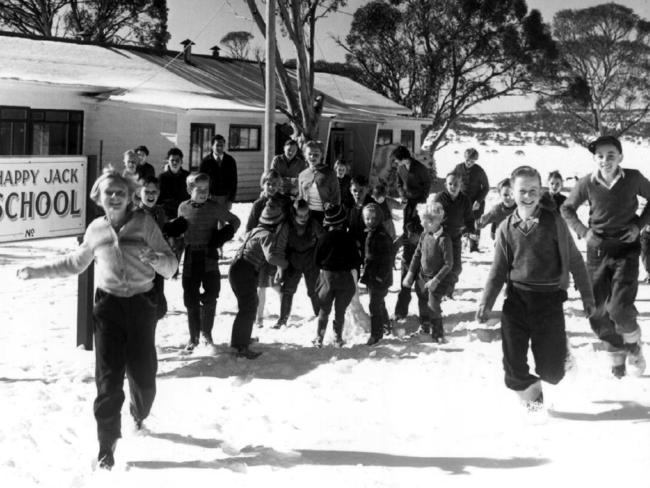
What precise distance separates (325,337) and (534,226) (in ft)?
11.7

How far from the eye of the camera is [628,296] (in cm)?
601

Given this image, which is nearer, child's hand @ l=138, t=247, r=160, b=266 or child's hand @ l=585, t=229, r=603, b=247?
child's hand @ l=138, t=247, r=160, b=266

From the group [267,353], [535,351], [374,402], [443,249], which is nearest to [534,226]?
[535,351]

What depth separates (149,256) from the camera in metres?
4.65

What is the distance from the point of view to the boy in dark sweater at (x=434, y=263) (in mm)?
7680

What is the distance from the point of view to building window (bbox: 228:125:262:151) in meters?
24.4

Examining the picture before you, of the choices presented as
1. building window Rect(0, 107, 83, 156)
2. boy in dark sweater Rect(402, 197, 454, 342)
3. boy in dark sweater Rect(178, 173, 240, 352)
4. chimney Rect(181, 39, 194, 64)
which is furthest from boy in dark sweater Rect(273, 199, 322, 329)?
chimney Rect(181, 39, 194, 64)

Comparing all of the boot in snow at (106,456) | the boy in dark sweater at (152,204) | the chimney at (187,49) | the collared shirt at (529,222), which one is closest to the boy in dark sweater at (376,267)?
the boy in dark sweater at (152,204)

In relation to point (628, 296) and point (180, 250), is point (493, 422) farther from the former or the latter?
point (180, 250)

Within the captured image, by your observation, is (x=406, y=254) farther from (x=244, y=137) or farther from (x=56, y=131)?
(x=244, y=137)

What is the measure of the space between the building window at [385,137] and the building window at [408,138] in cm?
65

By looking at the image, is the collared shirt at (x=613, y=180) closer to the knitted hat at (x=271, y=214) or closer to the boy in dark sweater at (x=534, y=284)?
the boy in dark sweater at (x=534, y=284)

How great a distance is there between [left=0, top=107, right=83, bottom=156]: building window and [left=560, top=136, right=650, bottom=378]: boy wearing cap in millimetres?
16441

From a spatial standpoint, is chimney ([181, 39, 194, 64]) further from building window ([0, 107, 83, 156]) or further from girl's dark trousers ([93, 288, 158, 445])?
girl's dark trousers ([93, 288, 158, 445])
